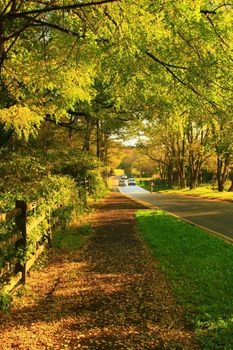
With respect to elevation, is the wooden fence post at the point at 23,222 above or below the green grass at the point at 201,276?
above

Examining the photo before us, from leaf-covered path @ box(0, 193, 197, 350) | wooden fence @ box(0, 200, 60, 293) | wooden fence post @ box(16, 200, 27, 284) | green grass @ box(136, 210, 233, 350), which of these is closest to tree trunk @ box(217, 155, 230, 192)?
green grass @ box(136, 210, 233, 350)

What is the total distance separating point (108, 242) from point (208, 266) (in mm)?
3603

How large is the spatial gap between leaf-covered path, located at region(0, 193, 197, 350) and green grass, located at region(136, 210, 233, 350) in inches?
9.1

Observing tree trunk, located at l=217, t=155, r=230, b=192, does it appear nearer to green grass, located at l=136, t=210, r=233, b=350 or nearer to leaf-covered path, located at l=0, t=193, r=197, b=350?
green grass, located at l=136, t=210, r=233, b=350

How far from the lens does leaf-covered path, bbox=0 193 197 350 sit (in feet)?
15.0

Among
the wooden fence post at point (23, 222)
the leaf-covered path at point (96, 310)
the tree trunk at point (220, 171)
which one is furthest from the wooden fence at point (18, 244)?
the tree trunk at point (220, 171)

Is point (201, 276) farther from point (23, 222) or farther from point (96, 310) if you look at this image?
point (23, 222)

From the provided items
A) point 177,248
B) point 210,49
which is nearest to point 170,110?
point 210,49

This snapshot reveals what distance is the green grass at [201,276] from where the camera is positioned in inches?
197

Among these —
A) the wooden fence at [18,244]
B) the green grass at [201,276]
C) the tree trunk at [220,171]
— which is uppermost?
A: the tree trunk at [220,171]

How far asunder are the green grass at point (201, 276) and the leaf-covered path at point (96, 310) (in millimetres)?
230

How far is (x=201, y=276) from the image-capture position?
747 cm

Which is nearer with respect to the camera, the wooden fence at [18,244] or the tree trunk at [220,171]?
the wooden fence at [18,244]

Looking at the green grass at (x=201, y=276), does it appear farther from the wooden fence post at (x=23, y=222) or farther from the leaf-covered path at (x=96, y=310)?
the wooden fence post at (x=23, y=222)
